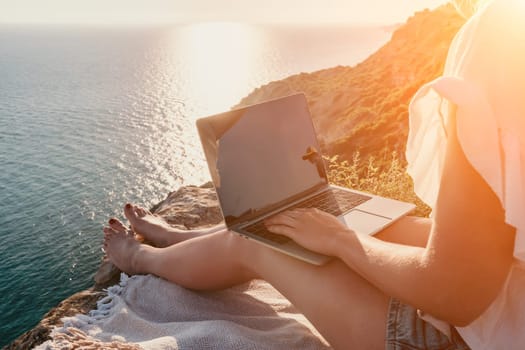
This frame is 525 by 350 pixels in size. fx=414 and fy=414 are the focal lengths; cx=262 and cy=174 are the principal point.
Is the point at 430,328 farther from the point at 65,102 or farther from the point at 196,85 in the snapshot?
the point at 196,85

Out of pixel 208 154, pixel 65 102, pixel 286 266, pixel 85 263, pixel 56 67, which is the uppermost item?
pixel 56 67

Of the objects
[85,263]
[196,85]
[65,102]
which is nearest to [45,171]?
[85,263]

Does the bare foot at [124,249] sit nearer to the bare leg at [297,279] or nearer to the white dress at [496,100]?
the bare leg at [297,279]

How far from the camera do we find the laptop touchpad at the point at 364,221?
2.39 meters

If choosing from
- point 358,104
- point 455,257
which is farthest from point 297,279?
point 358,104

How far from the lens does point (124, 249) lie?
3.40m

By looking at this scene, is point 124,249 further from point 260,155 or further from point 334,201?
point 334,201

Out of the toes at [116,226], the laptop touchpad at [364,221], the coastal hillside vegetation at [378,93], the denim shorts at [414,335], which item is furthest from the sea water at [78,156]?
the denim shorts at [414,335]

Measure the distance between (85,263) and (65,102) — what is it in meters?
50.5

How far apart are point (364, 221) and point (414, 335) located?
96 cm

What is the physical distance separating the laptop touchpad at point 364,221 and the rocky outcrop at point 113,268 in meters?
2.02

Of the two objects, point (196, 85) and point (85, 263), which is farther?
point (196, 85)

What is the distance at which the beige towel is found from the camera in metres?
2.25

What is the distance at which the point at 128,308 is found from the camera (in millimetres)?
2871
